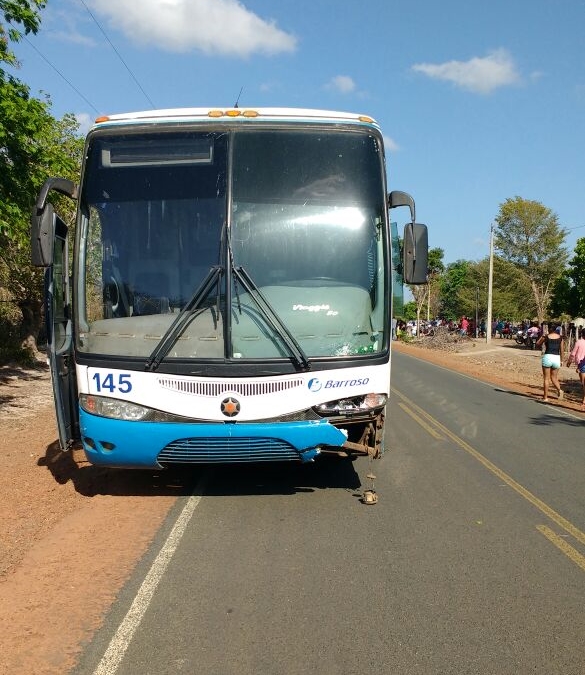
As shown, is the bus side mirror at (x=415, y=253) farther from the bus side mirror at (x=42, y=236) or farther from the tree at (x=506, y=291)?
the tree at (x=506, y=291)

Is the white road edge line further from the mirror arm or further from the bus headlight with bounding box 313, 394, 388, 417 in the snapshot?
the mirror arm

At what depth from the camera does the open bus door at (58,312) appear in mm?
5645

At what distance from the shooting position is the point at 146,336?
5.72 meters

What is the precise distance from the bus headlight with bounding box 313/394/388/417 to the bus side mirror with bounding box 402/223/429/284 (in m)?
1.15

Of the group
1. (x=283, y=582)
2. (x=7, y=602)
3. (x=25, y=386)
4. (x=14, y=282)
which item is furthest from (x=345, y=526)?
(x=14, y=282)

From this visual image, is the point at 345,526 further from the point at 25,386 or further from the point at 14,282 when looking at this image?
the point at 14,282

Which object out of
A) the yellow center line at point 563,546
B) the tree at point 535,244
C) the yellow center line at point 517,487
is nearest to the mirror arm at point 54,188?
the yellow center line at point 563,546

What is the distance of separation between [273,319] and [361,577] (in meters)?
2.19

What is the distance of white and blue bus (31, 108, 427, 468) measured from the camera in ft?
18.5

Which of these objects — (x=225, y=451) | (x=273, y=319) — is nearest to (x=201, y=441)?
(x=225, y=451)

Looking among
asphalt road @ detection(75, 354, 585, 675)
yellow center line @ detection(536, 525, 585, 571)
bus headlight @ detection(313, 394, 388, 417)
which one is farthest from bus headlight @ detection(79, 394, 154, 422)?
yellow center line @ detection(536, 525, 585, 571)

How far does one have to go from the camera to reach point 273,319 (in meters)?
5.66

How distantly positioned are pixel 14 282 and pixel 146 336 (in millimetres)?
17542

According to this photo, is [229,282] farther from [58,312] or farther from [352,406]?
[58,312]
